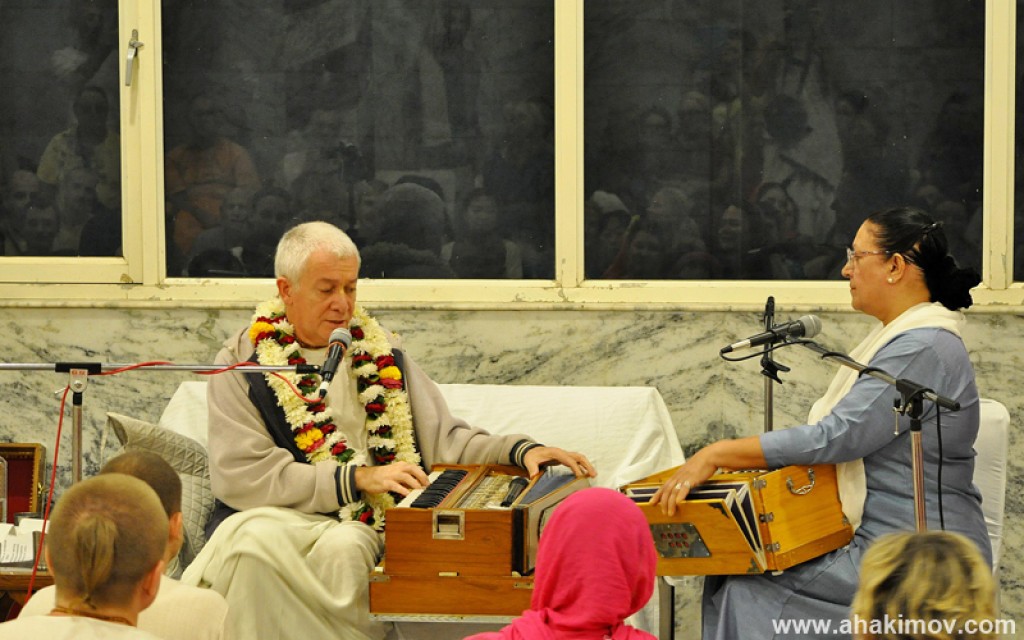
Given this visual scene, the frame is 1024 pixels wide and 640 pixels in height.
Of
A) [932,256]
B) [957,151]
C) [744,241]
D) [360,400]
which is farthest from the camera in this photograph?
[744,241]

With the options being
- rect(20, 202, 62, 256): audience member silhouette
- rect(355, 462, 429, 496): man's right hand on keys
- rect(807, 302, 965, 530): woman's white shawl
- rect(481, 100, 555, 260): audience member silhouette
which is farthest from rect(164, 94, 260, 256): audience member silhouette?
rect(807, 302, 965, 530): woman's white shawl

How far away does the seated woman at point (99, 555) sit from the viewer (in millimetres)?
2424

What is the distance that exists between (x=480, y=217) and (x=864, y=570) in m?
4.22

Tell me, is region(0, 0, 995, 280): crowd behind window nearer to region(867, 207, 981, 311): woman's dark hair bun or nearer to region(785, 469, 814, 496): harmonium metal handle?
region(867, 207, 981, 311): woman's dark hair bun

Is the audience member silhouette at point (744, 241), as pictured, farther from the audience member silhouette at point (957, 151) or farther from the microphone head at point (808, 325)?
the microphone head at point (808, 325)

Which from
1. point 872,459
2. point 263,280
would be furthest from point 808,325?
point 263,280

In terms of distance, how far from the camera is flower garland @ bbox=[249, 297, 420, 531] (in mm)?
4699

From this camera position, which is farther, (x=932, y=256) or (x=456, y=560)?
(x=932, y=256)

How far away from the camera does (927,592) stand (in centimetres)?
217

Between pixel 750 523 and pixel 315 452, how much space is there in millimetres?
1558

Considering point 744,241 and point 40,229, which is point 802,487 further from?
point 40,229

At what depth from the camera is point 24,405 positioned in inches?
243

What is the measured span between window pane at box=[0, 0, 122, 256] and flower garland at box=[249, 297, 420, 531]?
1786 mm

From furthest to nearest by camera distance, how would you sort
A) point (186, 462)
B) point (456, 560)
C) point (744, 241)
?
point (744, 241)
point (186, 462)
point (456, 560)
